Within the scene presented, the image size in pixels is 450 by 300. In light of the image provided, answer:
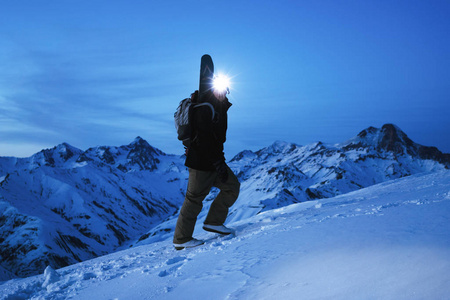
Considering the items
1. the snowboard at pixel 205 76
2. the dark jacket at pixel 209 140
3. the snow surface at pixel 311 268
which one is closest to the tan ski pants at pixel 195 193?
the dark jacket at pixel 209 140

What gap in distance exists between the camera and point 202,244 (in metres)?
6.37

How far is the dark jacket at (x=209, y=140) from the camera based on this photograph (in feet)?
20.2

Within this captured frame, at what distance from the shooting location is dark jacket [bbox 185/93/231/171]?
20.2 ft

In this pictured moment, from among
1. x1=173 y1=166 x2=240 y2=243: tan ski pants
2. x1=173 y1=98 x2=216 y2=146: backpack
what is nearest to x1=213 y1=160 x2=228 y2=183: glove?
x1=173 y1=166 x2=240 y2=243: tan ski pants

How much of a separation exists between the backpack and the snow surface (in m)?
1.99

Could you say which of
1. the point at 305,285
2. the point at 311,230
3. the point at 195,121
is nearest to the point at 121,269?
the point at 195,121

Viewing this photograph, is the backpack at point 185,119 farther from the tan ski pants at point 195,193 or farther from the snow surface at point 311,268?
the snow surface at point 311,268

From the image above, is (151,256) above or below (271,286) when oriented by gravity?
below

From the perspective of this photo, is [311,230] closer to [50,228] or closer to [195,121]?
[195,121]

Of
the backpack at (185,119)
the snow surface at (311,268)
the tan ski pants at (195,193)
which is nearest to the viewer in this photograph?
the snow surface at (311,268)

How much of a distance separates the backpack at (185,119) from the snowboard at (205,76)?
271mm

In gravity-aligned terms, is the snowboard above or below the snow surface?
above

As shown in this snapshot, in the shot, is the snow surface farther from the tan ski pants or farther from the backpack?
the backpack

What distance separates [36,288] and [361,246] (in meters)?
5.24
